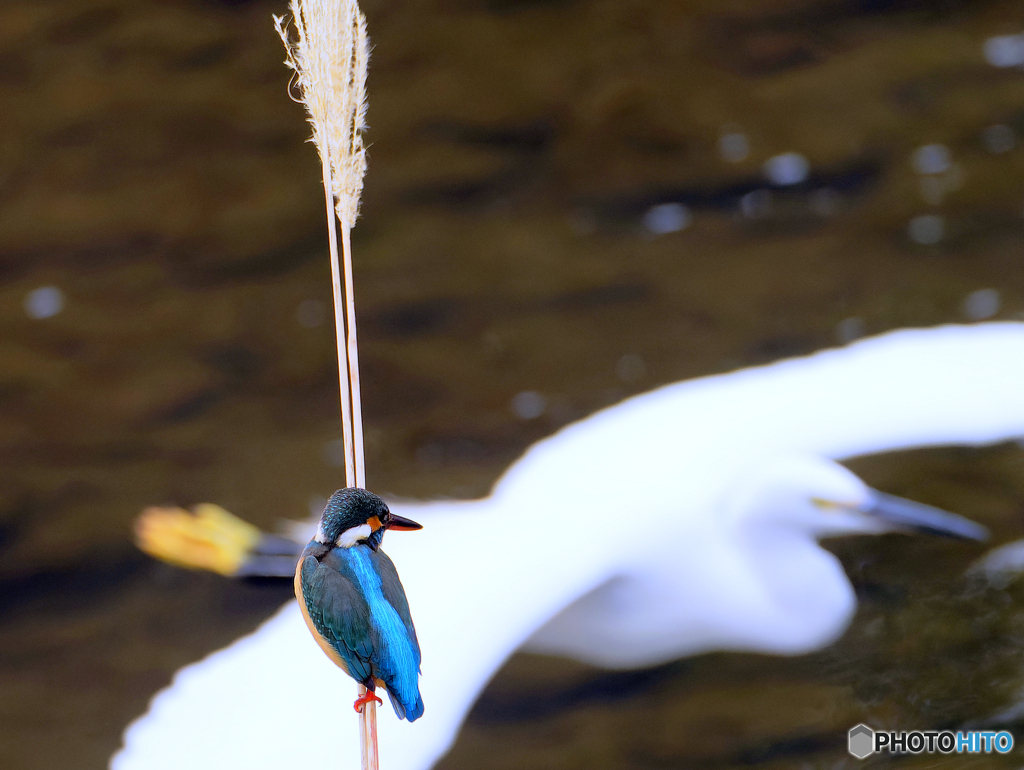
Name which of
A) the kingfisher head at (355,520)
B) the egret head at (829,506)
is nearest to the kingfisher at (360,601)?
the kingfisher head at (355,520)

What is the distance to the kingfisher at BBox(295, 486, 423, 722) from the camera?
0.86 feet

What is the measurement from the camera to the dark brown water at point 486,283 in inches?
19.9

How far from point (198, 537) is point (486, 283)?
281mm

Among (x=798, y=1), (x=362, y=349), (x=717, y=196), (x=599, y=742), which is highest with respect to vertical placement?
(x=798, y=1)

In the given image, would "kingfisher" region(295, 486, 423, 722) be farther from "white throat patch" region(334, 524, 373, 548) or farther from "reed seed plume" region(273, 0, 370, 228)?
"reed seed plume" region(273, 0, 370, 228)

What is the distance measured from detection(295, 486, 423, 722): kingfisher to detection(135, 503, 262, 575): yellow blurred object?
272 millimetres

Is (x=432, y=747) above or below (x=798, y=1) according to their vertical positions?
below

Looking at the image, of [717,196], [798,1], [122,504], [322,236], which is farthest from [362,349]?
[798,1]

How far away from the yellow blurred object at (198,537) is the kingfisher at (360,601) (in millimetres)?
272

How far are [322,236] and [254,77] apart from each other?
13cm

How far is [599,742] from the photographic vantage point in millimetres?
500

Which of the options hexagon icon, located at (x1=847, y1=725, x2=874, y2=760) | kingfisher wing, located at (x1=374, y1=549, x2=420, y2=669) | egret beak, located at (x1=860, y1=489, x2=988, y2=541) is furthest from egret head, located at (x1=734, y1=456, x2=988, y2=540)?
kingfisher wing, located at (x1=374, y1=549, x2=420, y2=669)

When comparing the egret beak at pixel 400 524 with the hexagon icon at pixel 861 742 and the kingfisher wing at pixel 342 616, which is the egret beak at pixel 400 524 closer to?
the kingfisher wing at pixel 342 616

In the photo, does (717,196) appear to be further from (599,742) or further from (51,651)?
(51,651)
